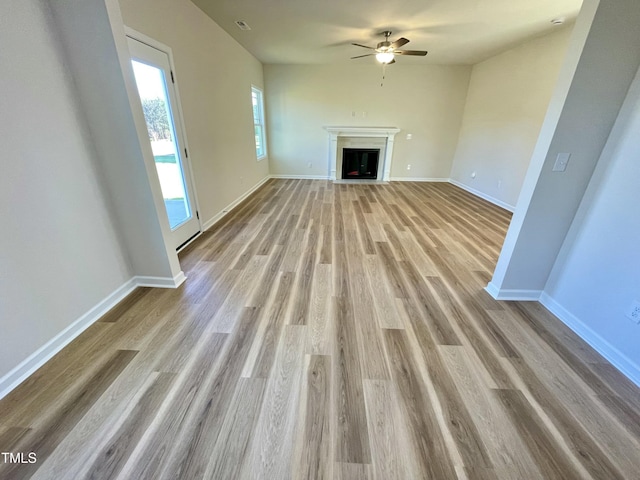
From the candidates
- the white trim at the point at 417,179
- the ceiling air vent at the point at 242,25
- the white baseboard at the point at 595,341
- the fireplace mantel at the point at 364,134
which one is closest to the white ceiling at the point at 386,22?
the ceiling air vent at the point at 242,25

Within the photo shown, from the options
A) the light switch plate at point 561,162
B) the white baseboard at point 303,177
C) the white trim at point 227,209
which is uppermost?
the light switch plate at point 561,162

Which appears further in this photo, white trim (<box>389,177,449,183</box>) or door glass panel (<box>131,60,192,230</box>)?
white trim (<box>389,177,449,183</box>)

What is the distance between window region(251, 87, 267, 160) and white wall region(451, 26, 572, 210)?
4.75 meters

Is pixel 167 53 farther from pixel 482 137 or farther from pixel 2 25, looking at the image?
pixel 482 137

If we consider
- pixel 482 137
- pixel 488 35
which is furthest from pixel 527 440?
pixel 482 137

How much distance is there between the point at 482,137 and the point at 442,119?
47.5 inches

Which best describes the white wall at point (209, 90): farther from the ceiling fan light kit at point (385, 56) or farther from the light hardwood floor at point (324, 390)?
the ceiling fan light kit at point (385, 56)

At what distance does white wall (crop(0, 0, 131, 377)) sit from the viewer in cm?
131

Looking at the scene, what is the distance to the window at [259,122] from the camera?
5.64m

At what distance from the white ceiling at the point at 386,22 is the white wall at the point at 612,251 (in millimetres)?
2362

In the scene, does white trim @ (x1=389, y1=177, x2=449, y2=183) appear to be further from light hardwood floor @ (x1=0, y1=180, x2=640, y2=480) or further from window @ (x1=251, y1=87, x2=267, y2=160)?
light hardwood floor @ (x1=0, y1=180, x2=640, y2=480)

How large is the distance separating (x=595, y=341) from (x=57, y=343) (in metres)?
3.42

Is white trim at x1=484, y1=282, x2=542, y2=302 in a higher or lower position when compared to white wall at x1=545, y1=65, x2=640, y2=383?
lower

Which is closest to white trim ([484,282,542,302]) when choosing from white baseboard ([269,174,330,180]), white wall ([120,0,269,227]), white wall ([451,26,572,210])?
white wall ([451,26,572,210])
